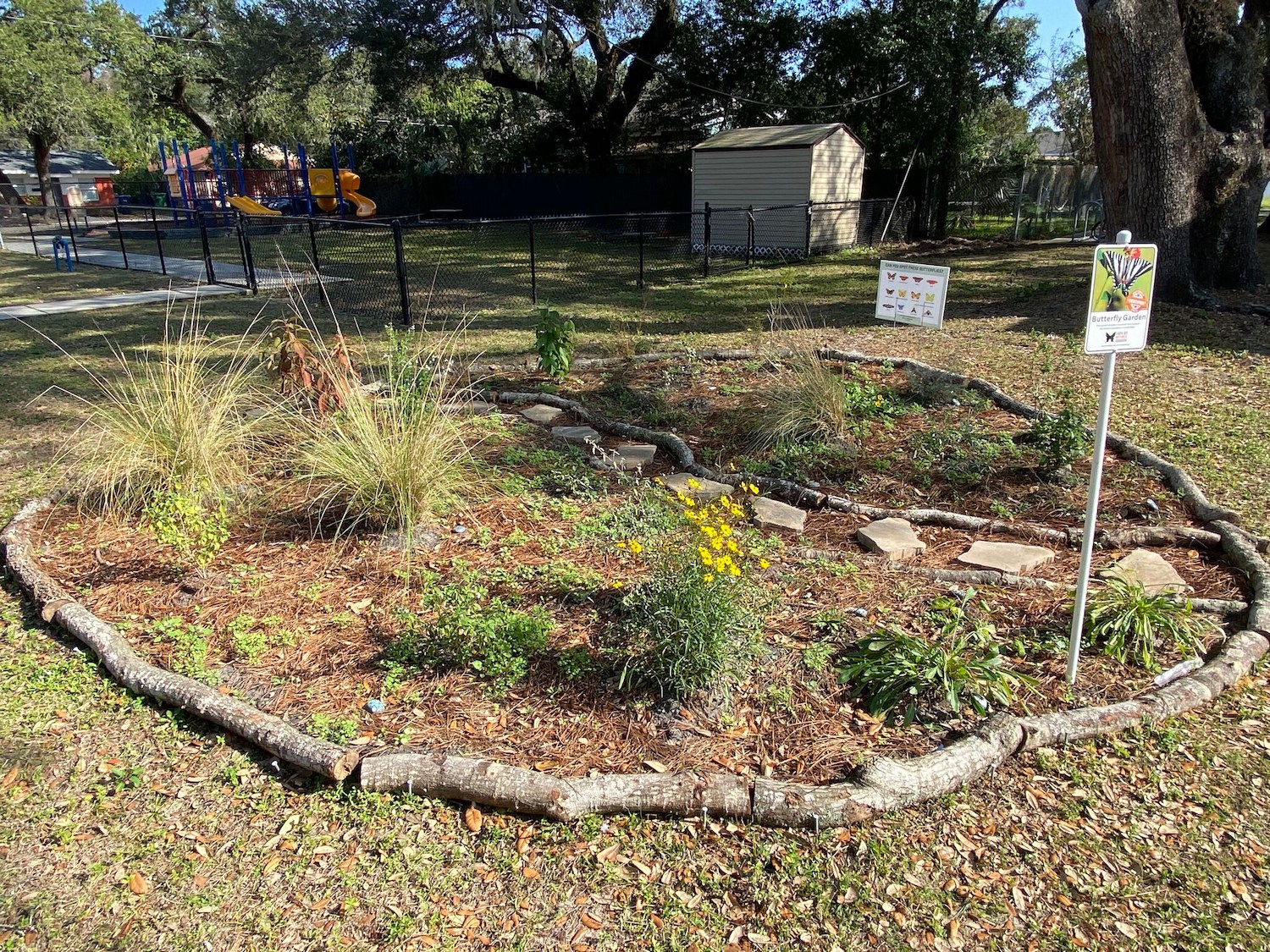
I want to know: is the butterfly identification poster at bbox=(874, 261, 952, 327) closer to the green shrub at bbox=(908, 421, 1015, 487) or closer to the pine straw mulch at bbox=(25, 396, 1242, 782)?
the green shrub at bbox=(908, 421, 1015, 487)

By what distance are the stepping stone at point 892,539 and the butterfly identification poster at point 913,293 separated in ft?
7.08

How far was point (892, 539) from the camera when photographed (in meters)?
3.86

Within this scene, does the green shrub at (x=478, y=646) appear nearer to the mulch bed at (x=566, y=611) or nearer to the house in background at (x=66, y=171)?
the mulch bed at (x=566, y=611)

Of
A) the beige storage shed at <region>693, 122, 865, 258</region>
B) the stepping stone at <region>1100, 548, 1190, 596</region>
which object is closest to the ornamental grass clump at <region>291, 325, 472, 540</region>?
the stepping stone at <region>1100, 548, 1190, 596</region>

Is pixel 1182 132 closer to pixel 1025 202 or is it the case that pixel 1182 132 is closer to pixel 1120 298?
pixel 1120 298

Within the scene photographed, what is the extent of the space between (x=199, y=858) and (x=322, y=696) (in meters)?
0.66

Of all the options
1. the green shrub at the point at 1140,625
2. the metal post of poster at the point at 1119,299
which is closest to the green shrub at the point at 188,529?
the metal post of poster at the point at 1119,299

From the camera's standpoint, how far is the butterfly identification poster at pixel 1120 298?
2.50 meters

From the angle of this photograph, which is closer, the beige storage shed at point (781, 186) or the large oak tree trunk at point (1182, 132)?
the large oak tree trunk at point (1182, 132)

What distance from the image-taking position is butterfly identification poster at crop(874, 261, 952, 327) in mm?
5570

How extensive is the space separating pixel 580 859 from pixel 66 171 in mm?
57189

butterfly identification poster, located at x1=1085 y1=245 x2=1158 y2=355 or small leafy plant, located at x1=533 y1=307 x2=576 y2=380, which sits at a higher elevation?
butterfly identification poster, located at x1=1085 y1=245 x2=1158 y2=355

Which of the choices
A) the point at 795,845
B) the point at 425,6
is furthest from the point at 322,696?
the point at 425,6

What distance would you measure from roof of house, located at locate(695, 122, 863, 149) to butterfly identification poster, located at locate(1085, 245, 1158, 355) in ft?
45.5
